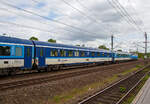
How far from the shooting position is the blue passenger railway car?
42.3ft

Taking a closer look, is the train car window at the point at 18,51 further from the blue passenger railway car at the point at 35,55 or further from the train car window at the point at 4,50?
the train car window at the point at 4,50

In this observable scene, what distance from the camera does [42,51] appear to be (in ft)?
54.8

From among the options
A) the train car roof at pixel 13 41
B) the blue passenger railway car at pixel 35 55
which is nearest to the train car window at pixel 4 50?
the blue passenger railway car at pixel 35 55

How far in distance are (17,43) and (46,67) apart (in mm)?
5025

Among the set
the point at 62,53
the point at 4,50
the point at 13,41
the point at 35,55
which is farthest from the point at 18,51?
the point at 62,53

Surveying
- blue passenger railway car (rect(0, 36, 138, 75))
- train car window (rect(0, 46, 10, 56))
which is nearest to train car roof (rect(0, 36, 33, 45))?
blue passenger railway car (rect(0, 36, 138, 75))

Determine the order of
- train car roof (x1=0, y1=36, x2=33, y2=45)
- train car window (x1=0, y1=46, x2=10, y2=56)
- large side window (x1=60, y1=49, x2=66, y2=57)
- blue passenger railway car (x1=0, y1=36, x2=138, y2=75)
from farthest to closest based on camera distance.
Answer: large side window (x1=60, y1=49, x2=66, y2=57) → blue passenger railway car (x1=0, y1=36, x2=138, y2=75) → train car roof (x1=0, y1=36, x2=33, y2=45) → train car window (x1=0, y1=46, x2=10, y2=56)

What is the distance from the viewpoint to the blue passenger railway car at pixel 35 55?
12906 mm

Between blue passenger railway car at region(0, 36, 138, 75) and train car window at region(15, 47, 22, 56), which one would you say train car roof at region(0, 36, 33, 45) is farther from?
train car window at region(15, 47, 22, 56)

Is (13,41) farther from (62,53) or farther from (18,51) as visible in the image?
(62,53)

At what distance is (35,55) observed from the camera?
15.7 m

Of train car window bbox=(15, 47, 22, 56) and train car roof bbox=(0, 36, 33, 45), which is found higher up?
train car roof bbox=(0, 36, 33, 45)

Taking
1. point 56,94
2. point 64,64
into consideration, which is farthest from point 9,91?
point 64,64

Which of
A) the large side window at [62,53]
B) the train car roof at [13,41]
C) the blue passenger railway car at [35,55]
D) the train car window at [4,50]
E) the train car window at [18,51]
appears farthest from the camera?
the large side window at [62,53]
